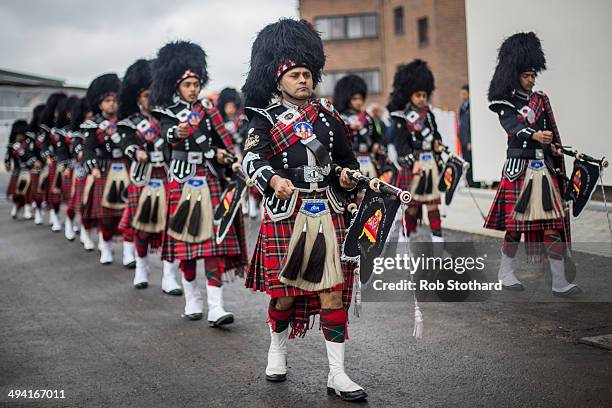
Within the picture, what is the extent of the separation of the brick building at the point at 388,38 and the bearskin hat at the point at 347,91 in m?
18.9

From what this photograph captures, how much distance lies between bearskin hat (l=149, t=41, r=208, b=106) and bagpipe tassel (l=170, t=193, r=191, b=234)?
994 millimetres

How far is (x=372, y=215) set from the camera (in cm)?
465

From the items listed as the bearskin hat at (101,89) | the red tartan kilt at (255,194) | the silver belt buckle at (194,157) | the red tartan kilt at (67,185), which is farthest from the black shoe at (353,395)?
the red tartan kilt at (255,194)

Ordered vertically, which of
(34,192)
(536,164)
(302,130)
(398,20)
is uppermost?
(398,20)

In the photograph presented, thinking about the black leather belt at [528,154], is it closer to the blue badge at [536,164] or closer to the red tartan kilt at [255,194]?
the blue badge at [536,164]

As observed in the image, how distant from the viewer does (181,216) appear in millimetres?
6855

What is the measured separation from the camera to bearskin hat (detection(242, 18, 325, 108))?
4.90 metres

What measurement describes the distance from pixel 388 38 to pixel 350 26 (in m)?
2.16

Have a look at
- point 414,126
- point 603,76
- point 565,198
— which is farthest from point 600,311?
point 414,126

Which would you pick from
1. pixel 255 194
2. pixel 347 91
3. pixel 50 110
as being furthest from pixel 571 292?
pixel 50 110

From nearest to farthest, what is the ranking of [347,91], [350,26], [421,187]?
[421,187], [347,91], [350,26]

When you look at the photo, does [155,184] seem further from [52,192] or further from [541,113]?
[52,192]

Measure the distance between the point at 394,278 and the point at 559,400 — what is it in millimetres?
1630

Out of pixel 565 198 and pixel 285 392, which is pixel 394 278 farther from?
pixel 565 198
